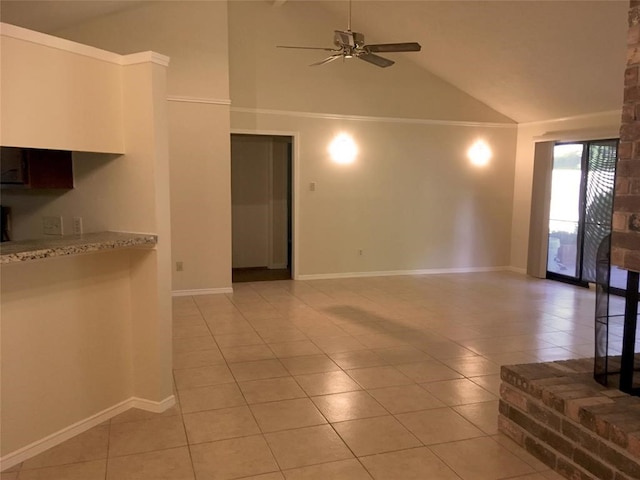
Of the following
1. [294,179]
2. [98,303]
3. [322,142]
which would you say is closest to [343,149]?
[322,142]

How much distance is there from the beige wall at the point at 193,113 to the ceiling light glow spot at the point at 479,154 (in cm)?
395

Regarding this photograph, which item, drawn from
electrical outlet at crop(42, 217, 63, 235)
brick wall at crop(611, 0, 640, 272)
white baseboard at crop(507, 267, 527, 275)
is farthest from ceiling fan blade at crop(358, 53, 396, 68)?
white baseboard at crop(507, 267, 527, 275)

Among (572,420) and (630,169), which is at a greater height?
(630,169)

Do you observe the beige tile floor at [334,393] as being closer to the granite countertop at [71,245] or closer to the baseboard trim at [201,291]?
the baseboard trim at [201,291]

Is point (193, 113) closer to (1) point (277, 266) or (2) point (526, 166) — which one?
(1) point (277, 266)

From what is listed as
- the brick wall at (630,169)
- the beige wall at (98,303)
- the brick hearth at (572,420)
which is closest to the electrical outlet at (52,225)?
the beige wall at (98,303)

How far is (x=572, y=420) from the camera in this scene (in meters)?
2.30

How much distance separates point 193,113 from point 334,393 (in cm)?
396

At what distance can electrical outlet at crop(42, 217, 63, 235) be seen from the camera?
10.9 feet

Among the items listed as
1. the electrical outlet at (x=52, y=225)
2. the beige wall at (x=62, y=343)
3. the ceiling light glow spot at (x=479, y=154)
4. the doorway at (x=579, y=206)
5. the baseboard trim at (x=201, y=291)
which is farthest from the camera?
the ceiling light glow spot at (x=479, y=154)

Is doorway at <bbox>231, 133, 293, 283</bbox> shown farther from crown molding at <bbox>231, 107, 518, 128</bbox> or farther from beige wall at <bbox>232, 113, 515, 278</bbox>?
crown molding at <bbox>231, 107, 518, 128</bbox>

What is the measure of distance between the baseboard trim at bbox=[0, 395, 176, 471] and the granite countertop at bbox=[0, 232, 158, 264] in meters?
0.99

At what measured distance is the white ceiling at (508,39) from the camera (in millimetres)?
4668

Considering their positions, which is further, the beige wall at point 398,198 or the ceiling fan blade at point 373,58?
the beige wall at point 398,198
